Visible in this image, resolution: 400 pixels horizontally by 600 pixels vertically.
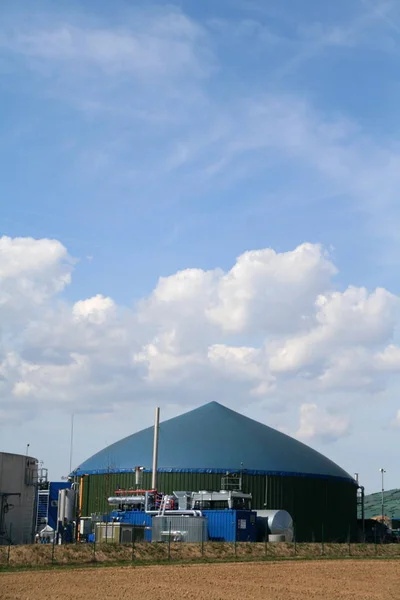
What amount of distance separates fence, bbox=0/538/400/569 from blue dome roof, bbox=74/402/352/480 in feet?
61.7

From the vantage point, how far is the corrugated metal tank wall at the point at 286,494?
75.3 m

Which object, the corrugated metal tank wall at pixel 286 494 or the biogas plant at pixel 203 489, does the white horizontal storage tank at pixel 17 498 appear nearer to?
the biogas plant at pixel 203 489

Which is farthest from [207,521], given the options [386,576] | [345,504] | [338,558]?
[345,504]

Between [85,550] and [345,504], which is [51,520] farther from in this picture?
[345,504]

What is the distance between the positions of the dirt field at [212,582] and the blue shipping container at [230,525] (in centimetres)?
1337

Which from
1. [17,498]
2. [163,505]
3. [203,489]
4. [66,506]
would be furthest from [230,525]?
[17,498]

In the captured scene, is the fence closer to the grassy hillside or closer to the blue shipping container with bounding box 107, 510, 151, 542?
the blue shipping container with bounding box 107, 510, 151, 542

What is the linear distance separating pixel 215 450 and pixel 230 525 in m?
16.8

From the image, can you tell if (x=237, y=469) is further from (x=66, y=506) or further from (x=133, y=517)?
(x=66, y=506)

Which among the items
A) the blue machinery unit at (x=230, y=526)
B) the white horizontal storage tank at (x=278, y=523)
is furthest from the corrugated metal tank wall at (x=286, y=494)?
the blue machinery unit at (x=230, y=526)

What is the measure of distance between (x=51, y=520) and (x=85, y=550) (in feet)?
81.9

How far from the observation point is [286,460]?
78500mm

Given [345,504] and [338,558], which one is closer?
[338,558]

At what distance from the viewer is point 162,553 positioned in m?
49.3
